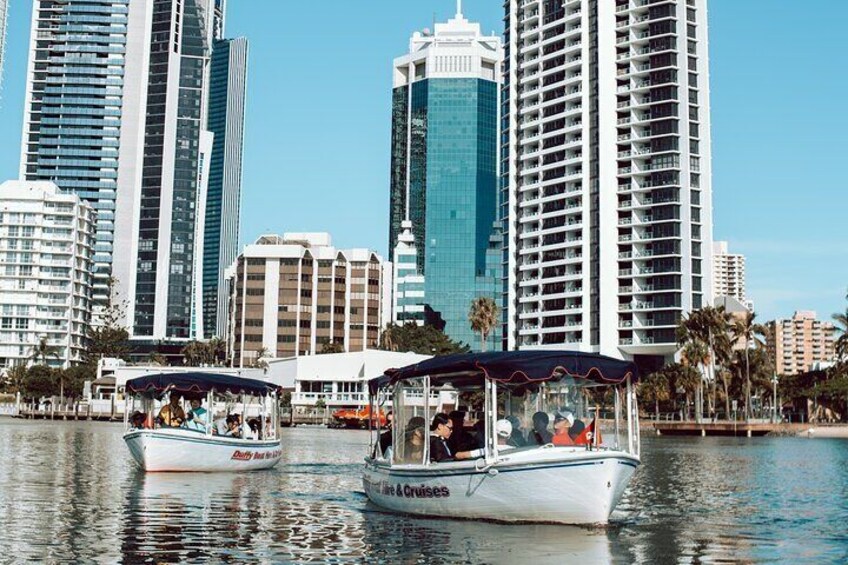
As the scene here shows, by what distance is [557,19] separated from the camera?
14700 centimetres

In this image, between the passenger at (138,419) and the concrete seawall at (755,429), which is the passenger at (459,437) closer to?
the passenger at (138,419)

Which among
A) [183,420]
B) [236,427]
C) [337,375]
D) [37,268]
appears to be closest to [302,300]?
[337,375]

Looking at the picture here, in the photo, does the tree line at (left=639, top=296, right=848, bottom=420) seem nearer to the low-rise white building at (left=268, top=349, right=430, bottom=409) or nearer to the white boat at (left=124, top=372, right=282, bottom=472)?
the low-rise white building at (left=268, top=349, right=430, bottom=409)

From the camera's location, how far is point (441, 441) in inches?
901

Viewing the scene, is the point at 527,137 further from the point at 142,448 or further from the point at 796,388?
the point at 142,448

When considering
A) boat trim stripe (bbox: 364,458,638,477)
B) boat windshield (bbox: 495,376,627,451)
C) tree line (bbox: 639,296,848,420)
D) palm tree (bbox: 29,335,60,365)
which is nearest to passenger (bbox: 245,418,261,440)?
boat trim stripe (bbox: 364,458,638,477)

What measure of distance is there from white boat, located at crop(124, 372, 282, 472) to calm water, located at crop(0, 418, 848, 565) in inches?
29.0

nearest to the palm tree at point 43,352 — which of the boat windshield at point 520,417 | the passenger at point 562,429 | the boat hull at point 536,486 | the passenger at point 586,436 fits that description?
the boat windshield at point 520,417

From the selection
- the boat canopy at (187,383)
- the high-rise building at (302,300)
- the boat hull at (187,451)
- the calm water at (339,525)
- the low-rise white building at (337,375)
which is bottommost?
the calm water at (339,525)

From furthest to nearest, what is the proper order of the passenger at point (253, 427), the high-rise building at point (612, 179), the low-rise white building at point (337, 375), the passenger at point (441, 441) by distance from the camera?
1. the low-rise white building at point (337, 375)
2. the high-rise building at point (612, 179)
3. the passenger at point (253, 427)
4. the passenger at point (441, 441)

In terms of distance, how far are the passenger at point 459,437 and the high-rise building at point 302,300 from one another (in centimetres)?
15016

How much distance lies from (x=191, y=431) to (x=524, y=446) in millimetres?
17213

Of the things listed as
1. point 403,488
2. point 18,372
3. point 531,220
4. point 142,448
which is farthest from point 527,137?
point 403,488

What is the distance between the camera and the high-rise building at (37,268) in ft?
614
